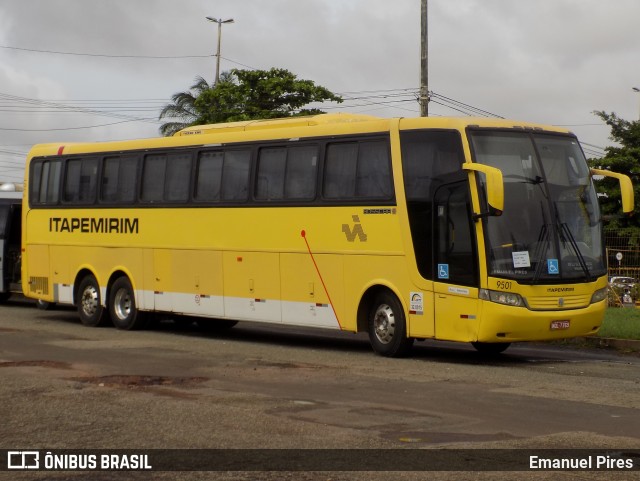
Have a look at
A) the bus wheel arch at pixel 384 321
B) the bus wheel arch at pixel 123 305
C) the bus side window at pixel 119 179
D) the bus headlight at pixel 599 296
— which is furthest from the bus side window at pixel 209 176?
the bus headlight at pixel 599 296

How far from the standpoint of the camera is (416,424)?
10.2 metres

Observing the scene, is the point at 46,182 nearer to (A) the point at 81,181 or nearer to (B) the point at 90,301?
(A) the point at 81,181

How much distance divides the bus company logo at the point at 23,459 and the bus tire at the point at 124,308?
12917 millimetres

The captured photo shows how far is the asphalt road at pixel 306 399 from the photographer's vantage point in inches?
366

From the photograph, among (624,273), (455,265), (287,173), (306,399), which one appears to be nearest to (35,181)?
(287,173)

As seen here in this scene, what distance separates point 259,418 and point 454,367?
5.37 metres

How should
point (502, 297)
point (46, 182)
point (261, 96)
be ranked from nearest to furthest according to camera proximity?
point (502, 297)
point (46, 182)
point (261, 96)

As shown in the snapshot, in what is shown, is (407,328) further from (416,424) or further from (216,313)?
(416,424)

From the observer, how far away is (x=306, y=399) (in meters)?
11.8

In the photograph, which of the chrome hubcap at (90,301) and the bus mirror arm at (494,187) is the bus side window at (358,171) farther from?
the chrome hubcap at (90,301)

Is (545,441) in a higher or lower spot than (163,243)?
lower

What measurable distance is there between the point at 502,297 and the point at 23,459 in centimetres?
834

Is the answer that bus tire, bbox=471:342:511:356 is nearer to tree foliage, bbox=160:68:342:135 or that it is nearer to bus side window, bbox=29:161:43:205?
bus side window, bbox=29:161:43:205

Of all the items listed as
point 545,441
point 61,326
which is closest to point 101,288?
point 61,326
